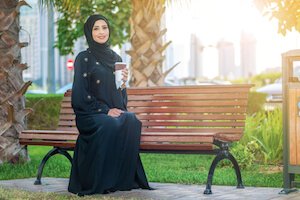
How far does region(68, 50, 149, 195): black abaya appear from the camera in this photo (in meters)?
7.09

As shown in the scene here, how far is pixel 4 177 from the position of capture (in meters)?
8.68

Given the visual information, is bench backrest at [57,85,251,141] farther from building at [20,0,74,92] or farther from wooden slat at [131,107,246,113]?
building at [20,0,74,92]

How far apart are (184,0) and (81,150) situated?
3.85 metres

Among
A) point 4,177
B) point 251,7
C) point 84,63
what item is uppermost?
point 251,7

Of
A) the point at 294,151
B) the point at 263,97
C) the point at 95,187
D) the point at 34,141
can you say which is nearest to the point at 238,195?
the point at 294,151

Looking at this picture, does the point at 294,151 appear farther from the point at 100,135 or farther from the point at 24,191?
the point at 24,191

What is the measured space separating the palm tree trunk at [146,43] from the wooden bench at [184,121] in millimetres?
3330

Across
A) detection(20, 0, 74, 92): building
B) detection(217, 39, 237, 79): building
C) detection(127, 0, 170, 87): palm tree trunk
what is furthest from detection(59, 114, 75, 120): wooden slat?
detection(217, 39, 237, 79): building

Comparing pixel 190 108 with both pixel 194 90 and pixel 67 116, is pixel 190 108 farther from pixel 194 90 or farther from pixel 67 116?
pixel 67 116

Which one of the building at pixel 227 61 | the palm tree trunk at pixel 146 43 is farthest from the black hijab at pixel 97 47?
the building at pixel 227 61

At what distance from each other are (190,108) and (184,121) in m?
0.16

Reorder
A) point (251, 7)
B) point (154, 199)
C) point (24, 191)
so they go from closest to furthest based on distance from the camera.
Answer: point (154, 199) < point (24, 191) < point (251, 7)

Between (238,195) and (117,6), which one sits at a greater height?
(117,6)

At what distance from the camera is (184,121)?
7.84 metres
